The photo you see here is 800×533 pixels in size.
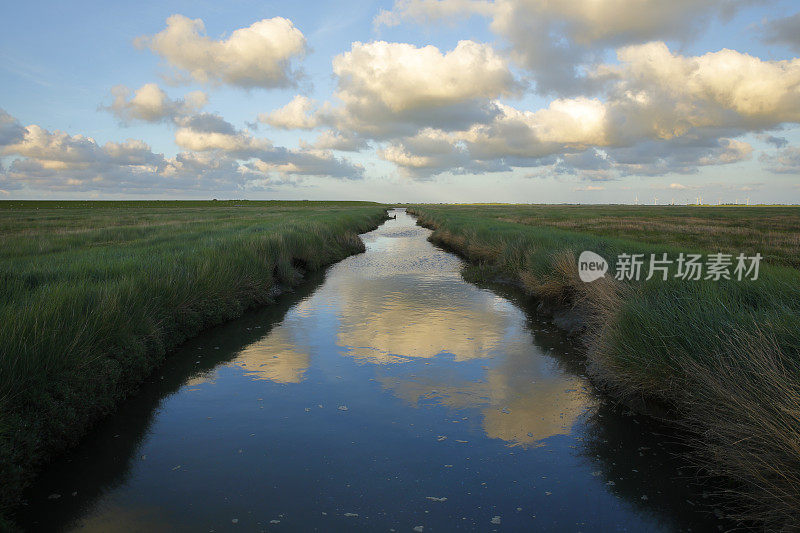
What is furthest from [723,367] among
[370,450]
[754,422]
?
[370,450]

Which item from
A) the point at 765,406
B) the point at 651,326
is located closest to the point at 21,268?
the point at 651,326

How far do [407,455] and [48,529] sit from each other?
3433 mm

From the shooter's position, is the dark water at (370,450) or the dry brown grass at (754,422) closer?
the dry brown grass at (754,422)

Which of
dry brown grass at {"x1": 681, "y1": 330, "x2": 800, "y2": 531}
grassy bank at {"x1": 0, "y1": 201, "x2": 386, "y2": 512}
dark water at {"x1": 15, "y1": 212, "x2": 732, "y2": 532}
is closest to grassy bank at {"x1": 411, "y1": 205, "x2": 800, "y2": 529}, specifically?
dry brown grass at {"x1": 681, "y1": 330, "x2": 800, "y2": 531}

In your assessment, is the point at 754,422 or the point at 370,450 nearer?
the point at 754,422

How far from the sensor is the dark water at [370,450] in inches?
165

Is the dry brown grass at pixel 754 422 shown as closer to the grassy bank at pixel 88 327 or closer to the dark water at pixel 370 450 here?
the dark water at pixel 370 450

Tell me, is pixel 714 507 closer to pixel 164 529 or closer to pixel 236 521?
pixel 236 521

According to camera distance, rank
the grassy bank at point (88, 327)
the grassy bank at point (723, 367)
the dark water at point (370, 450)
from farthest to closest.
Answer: the grassy bank at point (88, 327), the dark water at point (370, 450), the grassy bank at point (723, 367)

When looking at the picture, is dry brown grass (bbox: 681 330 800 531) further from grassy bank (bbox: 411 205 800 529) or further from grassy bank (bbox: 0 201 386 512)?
grassy bank (bbox: 0 201 386 512)

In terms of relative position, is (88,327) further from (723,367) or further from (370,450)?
(723,367)

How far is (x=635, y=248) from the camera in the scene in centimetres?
1295

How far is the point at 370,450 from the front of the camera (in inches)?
209

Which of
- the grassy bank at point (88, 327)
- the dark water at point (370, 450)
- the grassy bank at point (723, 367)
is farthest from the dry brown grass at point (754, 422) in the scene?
the grassy bank at point (88, 327)
